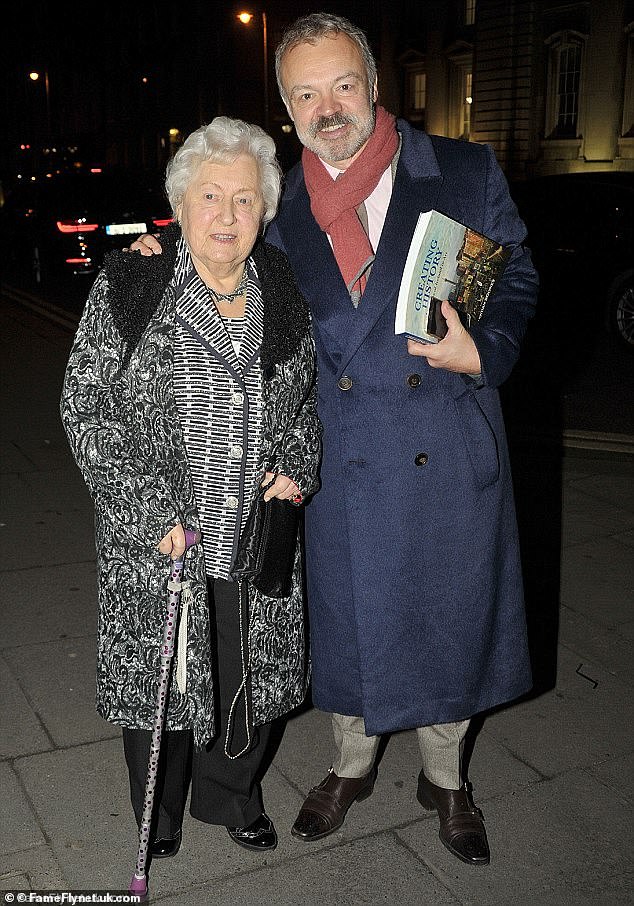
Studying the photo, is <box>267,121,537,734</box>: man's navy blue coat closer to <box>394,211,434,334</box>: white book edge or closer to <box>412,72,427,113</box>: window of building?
<box>394,211,434,334</box>: white book edge

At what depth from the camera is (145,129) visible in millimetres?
52344

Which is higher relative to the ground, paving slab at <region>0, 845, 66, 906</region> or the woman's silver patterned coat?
the woman's silver patterned coat

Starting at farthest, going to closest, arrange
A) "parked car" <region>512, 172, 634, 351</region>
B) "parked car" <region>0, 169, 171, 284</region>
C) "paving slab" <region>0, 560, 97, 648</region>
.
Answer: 1. "parked car" <region>0, 169, 171, 284</region>
2. "parked car" <region>512, 172, 634, 351</region>
3. "paving slab" <region>0, 560, 97, 648</region>

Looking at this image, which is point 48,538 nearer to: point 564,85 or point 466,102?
point 564,85

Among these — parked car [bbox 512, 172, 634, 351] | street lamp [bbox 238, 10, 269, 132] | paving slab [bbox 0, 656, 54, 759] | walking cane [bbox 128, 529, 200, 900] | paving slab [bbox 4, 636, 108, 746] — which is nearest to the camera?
walking cane [bbox 128, 529, 200, 900]

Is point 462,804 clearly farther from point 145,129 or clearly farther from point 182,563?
point 145,129

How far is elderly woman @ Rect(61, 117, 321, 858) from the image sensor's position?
106 inches

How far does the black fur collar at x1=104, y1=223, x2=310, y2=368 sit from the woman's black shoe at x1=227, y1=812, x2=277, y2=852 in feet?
4.91

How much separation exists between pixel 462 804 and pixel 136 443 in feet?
5.24

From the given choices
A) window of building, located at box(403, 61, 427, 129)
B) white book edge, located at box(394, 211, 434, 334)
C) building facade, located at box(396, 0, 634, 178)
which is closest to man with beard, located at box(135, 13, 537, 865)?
white book edge, located at box(394, 211, 434, 334)

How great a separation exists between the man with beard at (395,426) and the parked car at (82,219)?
1471cm

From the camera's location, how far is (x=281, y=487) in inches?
112

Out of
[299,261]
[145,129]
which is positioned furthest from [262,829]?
[145,129]

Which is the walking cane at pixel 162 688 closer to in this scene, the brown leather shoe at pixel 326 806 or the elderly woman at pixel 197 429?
the elderly woman at pixel 197 429
